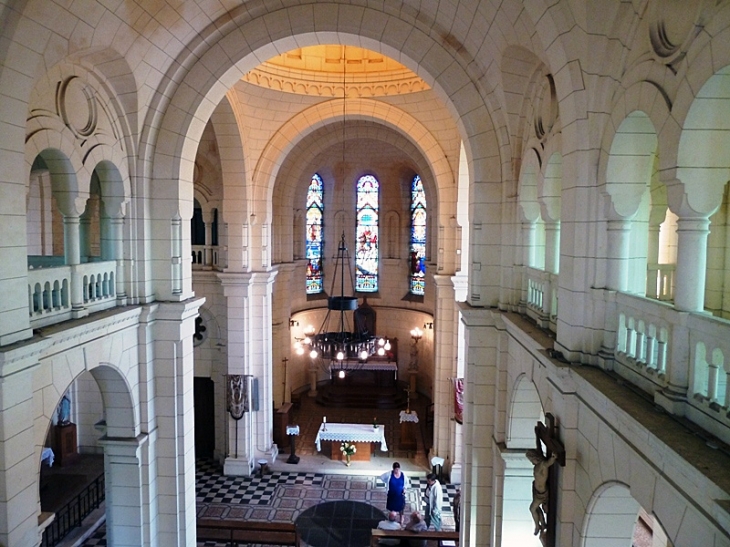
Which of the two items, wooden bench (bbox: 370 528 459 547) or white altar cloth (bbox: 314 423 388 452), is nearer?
wooden bench (bbox: 370 528 459 547)

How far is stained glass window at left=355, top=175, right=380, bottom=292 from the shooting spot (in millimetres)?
21344

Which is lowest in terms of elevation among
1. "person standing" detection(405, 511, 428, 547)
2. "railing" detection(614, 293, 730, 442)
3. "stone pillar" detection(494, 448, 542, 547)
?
"person standing" detection(405, 511, 428, 547)

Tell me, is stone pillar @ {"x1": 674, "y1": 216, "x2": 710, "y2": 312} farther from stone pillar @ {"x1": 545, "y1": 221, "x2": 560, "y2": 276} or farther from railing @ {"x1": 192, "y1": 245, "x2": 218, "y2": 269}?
railing @ {"x1": 192, "y1": 245, "x2": 218, "y2": 269}

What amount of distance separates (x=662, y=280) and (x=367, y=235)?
15.5m

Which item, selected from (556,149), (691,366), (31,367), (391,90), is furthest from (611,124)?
(391,90)

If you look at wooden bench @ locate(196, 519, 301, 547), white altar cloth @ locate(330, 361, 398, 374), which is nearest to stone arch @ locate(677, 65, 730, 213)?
wooden bench @ locate(196, 519, 301, 547)

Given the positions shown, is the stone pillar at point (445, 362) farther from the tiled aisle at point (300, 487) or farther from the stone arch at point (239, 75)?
the stone arch at point (239, 75)

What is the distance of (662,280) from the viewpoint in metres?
6.61

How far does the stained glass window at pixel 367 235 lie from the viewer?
21.3 metres

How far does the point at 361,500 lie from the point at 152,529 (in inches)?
222

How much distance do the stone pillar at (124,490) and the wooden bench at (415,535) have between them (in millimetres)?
4166

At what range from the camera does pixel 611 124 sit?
464cm

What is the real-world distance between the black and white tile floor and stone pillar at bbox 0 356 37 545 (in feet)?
21.2

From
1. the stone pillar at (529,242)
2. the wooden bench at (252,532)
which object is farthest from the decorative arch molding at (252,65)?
the wooden bench at (252,532)
